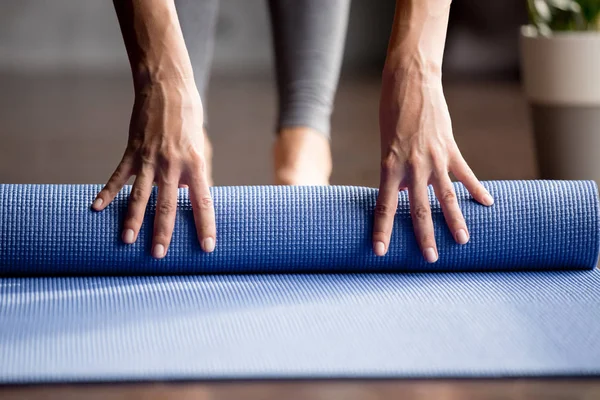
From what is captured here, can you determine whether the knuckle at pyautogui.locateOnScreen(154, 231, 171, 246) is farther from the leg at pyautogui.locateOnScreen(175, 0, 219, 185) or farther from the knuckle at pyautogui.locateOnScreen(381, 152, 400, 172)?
the leg at pyautogui.locateOnScreen(175, 0, 219, 185)

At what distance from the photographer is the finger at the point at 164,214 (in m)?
1.07

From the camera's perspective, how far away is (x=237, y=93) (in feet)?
13.8

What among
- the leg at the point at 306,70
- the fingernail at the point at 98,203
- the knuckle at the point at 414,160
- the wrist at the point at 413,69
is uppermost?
the leg at the point at 306,70

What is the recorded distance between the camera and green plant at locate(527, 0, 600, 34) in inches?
83.8

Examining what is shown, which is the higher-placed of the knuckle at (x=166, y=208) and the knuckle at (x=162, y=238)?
the knuckle at (x=166, y=208)

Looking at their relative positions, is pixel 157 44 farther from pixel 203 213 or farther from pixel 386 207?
pixel 386 207

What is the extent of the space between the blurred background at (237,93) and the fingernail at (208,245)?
3.79 ft

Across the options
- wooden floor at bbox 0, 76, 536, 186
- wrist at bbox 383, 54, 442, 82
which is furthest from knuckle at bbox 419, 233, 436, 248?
wooden floor at bbox 0, 76, 536, 186

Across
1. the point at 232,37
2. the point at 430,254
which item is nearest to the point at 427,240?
the point at 430,254

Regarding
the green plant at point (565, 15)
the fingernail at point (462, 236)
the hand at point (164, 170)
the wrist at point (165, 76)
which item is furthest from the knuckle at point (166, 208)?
the green plant at point (565, 15)

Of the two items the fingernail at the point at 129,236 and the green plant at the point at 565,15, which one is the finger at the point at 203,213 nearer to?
the fingernail at the point at 129,236

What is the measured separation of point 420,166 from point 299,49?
1.98 feet

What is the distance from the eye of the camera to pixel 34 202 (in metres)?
1.10

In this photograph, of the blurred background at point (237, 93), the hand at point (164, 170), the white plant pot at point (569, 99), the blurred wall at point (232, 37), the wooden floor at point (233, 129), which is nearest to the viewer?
the hand at point (164, 170)
